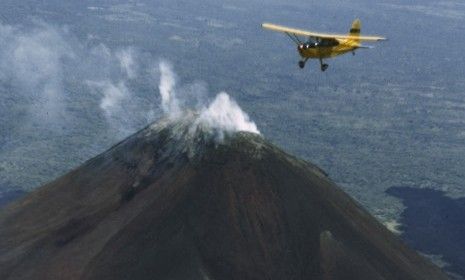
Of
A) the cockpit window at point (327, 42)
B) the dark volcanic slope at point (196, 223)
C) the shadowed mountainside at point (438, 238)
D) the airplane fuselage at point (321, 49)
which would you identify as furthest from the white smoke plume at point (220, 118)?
the shadowed mountainside at point (438, 238)

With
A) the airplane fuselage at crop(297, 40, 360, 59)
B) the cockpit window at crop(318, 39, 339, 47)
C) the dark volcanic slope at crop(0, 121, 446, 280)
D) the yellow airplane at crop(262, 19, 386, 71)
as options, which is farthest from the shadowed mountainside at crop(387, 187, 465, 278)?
the dark volcanic slope at crop(0, 121, 446, 280)

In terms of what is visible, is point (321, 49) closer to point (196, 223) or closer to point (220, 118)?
point (220, 118)

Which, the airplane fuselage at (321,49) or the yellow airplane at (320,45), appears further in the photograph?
the airplane fuselage at (321,49)

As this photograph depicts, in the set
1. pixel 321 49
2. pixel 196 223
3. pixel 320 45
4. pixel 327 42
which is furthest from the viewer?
pixel 327 42

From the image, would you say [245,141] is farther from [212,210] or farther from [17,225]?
[17,225]

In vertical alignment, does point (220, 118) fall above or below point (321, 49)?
below

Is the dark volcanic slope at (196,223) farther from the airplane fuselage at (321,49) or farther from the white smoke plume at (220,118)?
the airplane fuselage at (321,49)

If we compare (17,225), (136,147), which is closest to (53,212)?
(17,225)

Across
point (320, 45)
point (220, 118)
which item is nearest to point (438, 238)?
point (320, 45)
